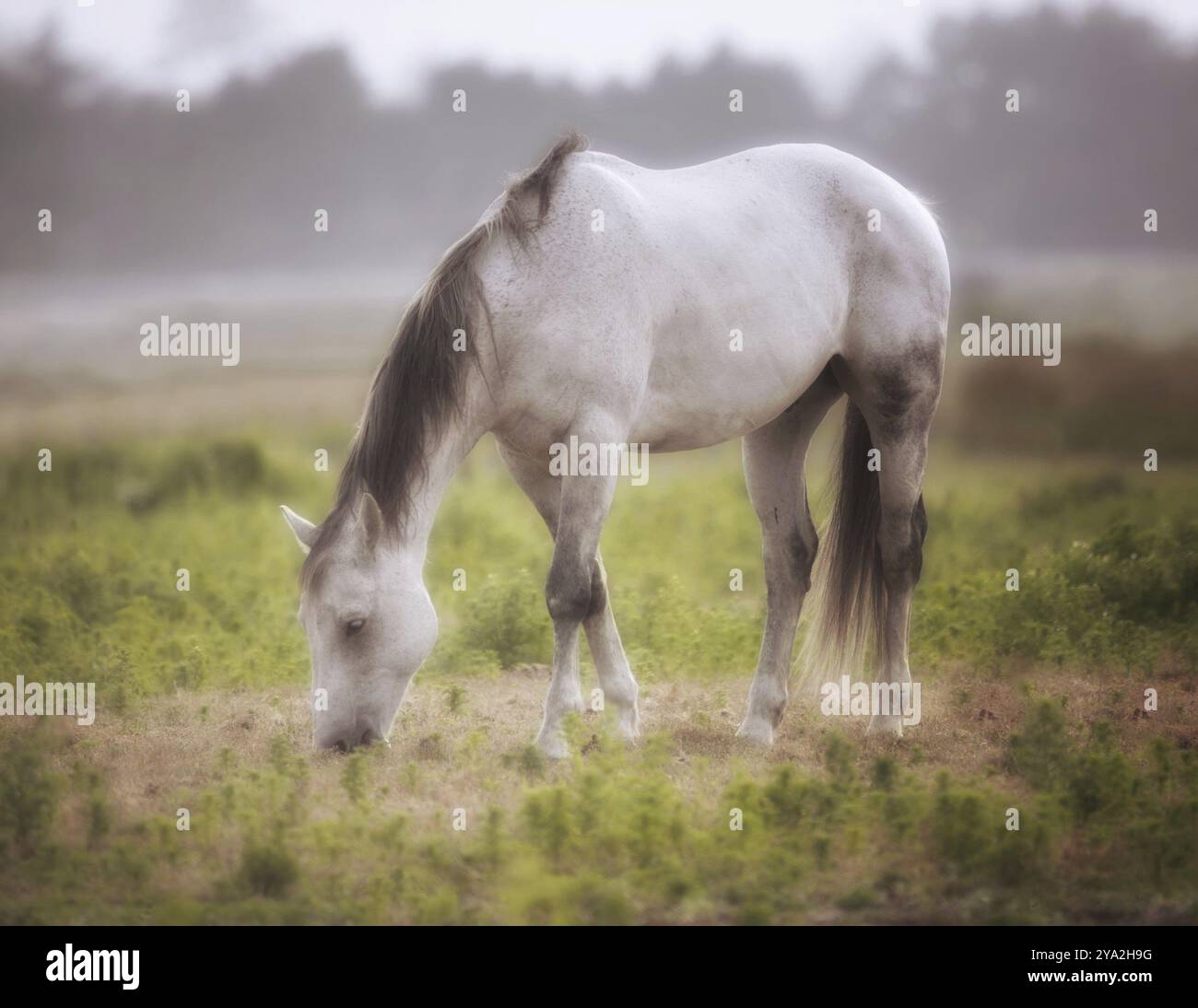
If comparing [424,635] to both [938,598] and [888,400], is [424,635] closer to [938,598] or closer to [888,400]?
[888,400]

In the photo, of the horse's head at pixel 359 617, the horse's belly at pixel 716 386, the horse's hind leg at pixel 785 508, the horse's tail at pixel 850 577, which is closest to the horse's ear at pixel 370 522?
the horse's head at pixel 359 617

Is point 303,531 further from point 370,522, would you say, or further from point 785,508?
point 785,508

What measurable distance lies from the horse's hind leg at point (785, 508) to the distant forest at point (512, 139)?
56.5ft

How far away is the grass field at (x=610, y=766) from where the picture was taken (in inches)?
162

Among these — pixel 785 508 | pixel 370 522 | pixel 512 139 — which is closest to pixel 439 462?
pixel 370 522

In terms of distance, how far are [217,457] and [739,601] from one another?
8.76 metres

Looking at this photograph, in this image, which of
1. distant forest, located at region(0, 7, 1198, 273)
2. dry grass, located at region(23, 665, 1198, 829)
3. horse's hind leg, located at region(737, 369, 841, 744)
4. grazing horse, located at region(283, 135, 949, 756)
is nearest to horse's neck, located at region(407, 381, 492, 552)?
grazing horse, located at region(283, 135, 949, 756)

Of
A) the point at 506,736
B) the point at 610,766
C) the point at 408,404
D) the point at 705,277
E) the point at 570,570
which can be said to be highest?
the point at 705,277

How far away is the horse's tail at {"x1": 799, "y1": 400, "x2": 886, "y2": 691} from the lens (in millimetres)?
6656

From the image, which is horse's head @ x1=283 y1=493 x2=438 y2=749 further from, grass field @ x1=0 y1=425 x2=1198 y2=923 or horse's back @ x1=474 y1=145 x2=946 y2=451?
horse's back @ x1=474 y1=145 x2=946 y2=451

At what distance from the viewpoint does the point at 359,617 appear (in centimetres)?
526

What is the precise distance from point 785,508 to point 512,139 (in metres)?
30.8

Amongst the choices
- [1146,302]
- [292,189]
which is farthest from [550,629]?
[292,189]

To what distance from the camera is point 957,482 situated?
1648cm
